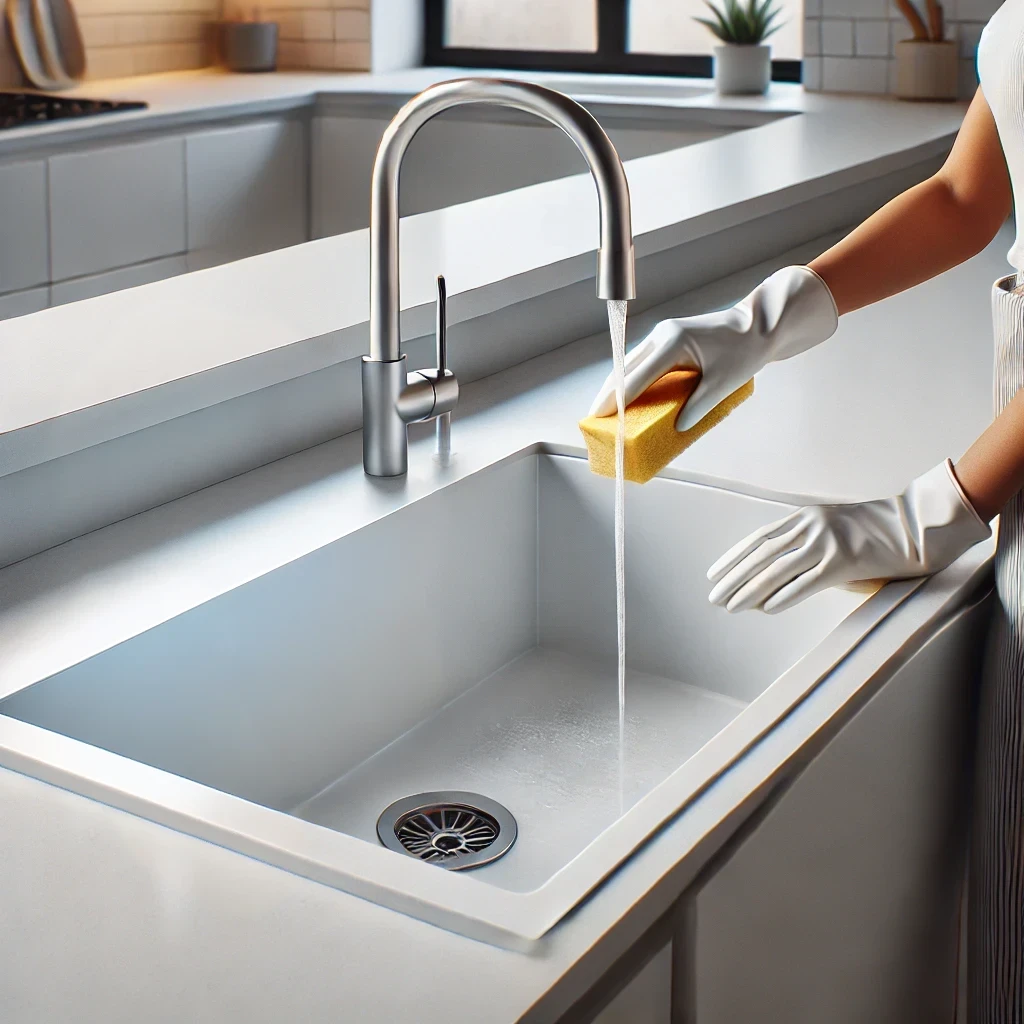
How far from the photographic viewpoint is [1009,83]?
92 cm

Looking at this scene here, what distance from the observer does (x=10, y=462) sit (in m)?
0.90

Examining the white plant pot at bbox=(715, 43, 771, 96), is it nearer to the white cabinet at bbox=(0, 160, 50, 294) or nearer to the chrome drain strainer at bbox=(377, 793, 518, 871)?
the white cabinet at bbox=(0, 160, 50, 294)

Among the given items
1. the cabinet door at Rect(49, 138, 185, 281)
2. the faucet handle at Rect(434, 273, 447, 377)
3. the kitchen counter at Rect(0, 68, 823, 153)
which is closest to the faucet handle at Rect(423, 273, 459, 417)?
the faucet handle at Rect(434, 273, 447, 377)

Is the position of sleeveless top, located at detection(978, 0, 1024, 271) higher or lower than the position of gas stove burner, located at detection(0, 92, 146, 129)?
lower

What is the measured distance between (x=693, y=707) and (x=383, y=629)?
0.88 feet

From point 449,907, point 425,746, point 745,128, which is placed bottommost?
point 425,746

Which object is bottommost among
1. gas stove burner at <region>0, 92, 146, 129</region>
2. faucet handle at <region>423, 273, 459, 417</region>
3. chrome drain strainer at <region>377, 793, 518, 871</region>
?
chrome drain strainer at <region>377, 793, 518, 871</region>

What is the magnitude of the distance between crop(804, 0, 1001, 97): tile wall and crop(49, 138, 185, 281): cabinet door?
4.86 ft

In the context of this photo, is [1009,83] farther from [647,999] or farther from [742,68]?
[742,68]

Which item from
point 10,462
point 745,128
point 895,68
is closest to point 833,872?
point 10,462

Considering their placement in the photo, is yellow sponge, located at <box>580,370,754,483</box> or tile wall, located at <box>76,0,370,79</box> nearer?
yellow sponge, located at <box>580,370,754,483</box>

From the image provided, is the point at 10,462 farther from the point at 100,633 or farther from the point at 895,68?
the point at 895,68

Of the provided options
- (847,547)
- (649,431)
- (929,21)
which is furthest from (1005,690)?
(929,21)

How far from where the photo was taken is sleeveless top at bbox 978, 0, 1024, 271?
2.98ft
